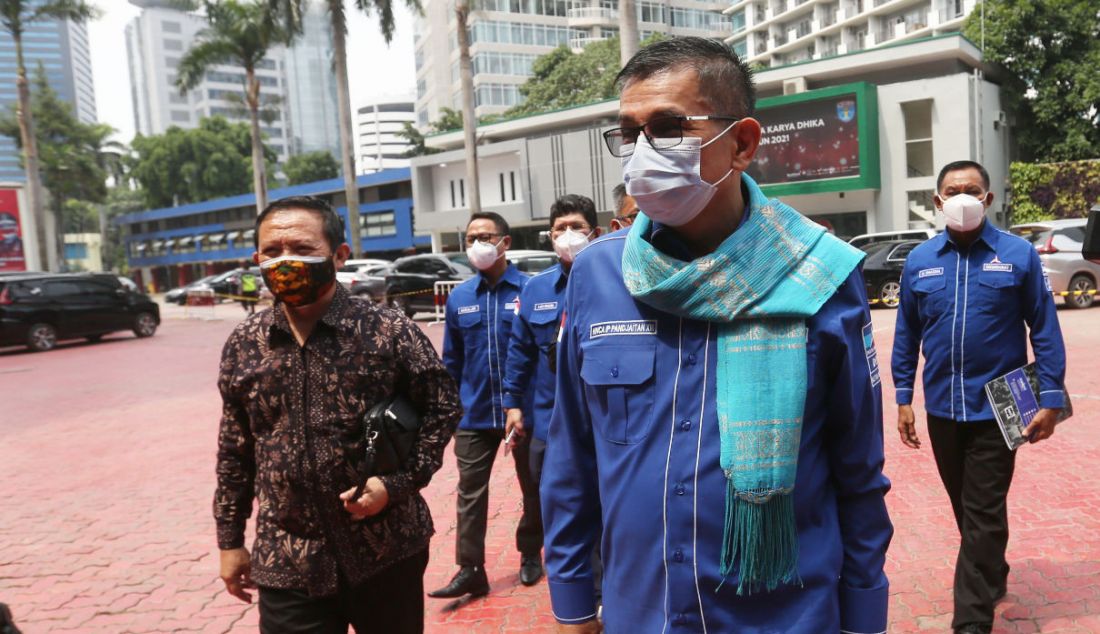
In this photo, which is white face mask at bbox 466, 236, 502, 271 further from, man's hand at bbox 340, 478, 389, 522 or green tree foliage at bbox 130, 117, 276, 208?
green tree foliage at bbox 130, 117, 276, 208

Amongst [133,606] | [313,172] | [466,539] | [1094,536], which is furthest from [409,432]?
[313,172]

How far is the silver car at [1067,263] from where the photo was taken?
1458 cm

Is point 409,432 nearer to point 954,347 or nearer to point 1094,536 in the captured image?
point 954,347

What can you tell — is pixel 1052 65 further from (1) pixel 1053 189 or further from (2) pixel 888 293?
(2) pixel 888 293

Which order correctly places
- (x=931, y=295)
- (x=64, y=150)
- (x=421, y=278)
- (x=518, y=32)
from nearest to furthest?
(x=931, y=295) < (x=421, y=278) < (x=64, y=150) < (x=518, y=32)

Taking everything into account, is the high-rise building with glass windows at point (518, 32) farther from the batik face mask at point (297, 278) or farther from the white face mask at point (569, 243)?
the batik face mask at point (297, 278)

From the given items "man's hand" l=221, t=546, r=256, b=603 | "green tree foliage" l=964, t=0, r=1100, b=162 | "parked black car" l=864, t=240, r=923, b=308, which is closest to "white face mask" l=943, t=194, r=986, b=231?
"man's hand" l=221, t=546, r=256, b=603

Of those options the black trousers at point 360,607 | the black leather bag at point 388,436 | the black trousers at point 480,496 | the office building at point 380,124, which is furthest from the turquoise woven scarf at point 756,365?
the office building at point 380,124

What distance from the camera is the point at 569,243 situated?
14.7 ft

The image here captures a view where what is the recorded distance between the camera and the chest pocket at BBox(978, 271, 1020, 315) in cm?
346

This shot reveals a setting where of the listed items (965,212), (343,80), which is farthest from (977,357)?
(343,80)

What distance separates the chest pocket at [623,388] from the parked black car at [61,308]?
786 inches

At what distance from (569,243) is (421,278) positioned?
54.6ft

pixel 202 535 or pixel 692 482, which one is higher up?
pixel 692 482
